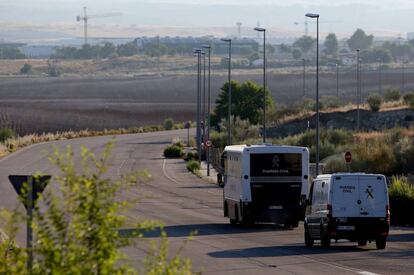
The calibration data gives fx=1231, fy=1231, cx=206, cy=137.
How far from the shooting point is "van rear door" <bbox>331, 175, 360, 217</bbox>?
28.3 meters

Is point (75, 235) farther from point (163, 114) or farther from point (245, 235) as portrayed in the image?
point (163, 114)

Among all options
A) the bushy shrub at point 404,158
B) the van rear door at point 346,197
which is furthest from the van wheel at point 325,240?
the bushy shrub at point 404,158

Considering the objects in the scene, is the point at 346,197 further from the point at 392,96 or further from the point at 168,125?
the point at 168,125

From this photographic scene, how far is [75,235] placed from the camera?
9102 millimetres

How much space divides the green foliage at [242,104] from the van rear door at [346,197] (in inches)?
3030

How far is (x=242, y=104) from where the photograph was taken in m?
107

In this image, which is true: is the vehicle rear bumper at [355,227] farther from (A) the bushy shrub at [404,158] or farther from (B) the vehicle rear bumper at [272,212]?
(A) the bushy shrub at [404,158]

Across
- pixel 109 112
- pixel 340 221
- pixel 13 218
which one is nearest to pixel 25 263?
pixel 13 218

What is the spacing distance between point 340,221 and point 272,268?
403 cm

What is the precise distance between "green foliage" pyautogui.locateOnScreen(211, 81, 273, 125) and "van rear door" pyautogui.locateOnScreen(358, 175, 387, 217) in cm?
7689

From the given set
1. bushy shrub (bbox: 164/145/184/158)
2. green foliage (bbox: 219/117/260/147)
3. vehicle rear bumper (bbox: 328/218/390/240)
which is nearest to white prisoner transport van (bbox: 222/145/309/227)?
vehicle rear bumper (bbox: 328/218/390/240)

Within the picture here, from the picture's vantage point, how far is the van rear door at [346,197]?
28.3 metres

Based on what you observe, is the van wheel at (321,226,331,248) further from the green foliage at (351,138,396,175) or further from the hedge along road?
the green foliage at (351,138,396,175)

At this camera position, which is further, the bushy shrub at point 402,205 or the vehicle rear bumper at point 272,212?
the bushy shrub at point 402,205
